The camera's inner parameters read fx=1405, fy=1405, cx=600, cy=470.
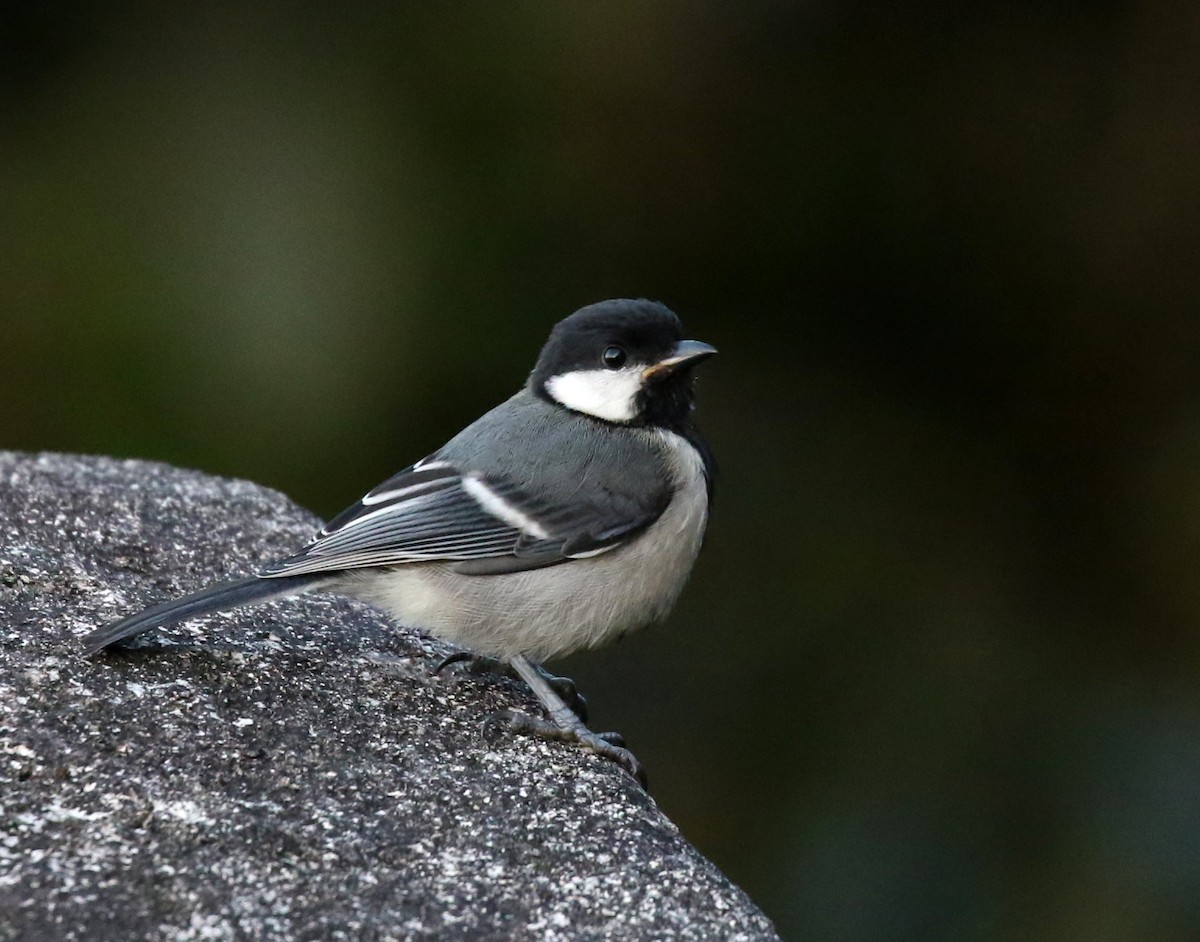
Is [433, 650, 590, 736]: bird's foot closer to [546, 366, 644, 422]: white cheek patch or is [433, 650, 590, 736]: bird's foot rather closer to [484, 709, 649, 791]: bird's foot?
[484, 709, 649, 791]: bird's foot

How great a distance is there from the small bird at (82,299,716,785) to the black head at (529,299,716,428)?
0.02 m

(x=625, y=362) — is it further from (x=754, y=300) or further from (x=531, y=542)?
(x=754, y=300)

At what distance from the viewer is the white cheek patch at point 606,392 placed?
118 inches

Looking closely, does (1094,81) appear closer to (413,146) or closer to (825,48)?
(825,48)

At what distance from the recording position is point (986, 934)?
138 inches

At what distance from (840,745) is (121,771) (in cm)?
243

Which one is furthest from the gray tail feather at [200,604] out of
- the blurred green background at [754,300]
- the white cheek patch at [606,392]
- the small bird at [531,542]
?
the blurred green background at [754,300]

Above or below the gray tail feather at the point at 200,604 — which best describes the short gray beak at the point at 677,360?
above

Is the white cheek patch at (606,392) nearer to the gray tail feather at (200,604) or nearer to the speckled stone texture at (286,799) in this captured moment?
the speckled stone texture at (286,799)

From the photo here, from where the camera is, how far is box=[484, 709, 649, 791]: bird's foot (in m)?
2.42

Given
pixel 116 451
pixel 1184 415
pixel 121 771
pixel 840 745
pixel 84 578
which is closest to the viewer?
pixel 121 771

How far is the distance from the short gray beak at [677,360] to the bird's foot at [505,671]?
0.68m

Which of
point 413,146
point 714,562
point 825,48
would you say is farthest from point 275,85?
point 714,562

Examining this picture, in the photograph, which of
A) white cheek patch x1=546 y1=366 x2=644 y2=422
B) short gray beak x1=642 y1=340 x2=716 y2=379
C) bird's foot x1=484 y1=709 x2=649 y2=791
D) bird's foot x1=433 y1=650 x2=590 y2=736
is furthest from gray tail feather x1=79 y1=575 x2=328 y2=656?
short gray beak x1=642 y1=340 x2=716 y2=379
